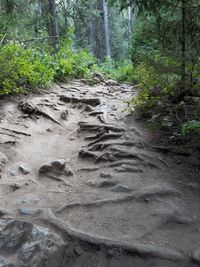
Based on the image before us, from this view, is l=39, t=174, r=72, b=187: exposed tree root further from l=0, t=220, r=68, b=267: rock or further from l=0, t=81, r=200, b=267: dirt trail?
l=0, t=220, r=68, b=267: rock

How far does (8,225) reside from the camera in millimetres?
3615

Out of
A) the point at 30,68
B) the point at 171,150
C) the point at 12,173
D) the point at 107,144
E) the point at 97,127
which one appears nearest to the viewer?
the point at 12,173

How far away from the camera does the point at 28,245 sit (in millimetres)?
3271

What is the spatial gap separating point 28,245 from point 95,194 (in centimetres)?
153

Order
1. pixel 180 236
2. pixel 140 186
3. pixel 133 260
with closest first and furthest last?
pixel 133 260 → pixel 180 236 → pixel 140 186

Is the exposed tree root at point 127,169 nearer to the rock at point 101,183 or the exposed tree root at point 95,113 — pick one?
the rock at point 101,183

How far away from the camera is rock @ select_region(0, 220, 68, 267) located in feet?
10.2

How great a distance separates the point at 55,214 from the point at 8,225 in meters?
0.66

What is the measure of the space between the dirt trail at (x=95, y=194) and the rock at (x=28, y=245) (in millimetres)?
11

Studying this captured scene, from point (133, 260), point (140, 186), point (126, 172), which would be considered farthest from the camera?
point (126, 172)

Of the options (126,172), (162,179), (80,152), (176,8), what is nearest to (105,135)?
(80,152)

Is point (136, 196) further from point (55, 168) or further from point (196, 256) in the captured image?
point (55, 168)

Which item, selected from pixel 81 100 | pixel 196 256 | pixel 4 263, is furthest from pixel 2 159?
pixel 81 100

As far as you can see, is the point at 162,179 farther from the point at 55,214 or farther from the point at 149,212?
the point at 55,214
